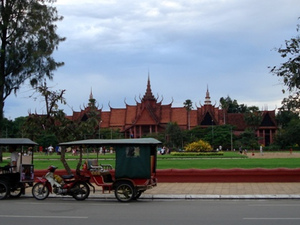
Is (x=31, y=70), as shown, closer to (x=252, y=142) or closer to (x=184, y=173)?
(x=184, y=173)

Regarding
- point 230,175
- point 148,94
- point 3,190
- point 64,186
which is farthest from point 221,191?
point 148,94

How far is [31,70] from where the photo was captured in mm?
26344

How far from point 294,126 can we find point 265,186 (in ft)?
177

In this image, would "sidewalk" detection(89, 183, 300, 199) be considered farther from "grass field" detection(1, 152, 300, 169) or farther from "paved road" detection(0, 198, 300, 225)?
"grass field" detection(1, 152, 300, 169)

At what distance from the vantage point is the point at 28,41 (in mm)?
26422

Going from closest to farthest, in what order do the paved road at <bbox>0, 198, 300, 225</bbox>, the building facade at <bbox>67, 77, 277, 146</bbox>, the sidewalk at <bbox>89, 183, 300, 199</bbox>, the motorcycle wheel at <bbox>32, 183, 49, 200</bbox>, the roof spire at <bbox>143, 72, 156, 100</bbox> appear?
the paved road at <bbox>0, 198, 300, 225</bbox>, the motorcycle wheel at <bbox>32, 183, 49, 200</bbox>, the sidewalk at <bbox>89, 183, 300, 199</bbox>, the building facade at <bbox>67, 77, 277, 146</bbox>, the roof spire at <bbox>143, 72, 156, 100</bbox>

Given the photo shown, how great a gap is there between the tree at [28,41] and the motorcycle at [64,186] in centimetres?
1371

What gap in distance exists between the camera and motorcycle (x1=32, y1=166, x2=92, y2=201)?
1336cm

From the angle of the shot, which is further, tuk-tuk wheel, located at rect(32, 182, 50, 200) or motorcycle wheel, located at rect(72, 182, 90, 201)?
tuk-tuk wheel, located at rect(32, 182, 50, 200)

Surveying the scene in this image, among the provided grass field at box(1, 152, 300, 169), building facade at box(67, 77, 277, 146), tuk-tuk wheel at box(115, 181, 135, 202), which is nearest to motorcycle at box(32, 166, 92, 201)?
tuk-tuk wheel at box(115, 181, 135, 202)

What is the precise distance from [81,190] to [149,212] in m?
3.48

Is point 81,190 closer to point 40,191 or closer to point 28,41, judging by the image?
point 40,191

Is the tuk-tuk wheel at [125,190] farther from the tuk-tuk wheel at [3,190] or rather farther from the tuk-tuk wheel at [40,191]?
the tuk-tuk wheel at [3,190]

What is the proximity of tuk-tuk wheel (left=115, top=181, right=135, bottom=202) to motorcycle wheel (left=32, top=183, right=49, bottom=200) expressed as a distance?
2.21 metres
